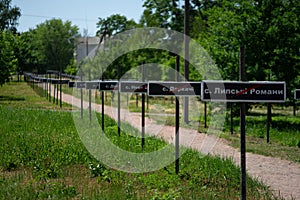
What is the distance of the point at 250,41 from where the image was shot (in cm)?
1764

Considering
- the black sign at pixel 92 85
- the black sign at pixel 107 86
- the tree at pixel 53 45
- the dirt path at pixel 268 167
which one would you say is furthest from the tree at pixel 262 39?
the tree at pixel 53 45

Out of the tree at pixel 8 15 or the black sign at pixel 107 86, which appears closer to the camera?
the black sign at pixel 107 86

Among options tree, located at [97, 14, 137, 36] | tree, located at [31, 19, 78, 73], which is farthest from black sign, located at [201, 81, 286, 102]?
tree, located at [31, 19, 78, 73]

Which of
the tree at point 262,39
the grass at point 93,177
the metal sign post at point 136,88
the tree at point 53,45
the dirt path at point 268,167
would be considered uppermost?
the tree at point 53,45

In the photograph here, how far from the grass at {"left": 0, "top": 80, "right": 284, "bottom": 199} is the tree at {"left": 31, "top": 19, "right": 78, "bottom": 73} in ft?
223

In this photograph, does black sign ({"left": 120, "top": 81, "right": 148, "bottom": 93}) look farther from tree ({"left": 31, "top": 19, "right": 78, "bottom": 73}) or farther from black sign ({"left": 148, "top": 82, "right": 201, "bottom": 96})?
tree ({"left": 31, "top": 19, "right": 78, "bottom": 73})

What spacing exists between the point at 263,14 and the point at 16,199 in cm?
1369

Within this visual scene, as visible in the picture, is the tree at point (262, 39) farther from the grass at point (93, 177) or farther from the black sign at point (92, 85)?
the grass at point (93, 177)

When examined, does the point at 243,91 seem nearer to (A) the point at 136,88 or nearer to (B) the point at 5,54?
(A) the point at 136,88

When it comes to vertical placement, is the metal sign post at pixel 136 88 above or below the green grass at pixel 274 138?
above

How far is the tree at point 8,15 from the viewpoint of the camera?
53812 mm

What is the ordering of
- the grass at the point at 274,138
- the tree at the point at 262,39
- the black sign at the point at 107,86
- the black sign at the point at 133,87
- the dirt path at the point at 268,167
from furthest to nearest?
the tree at the point at 262,39
the black sign at the point at 107,86
the grass at the point at 274,138
the black sign at the point at 133,87
the dirt path at the point at 268,167

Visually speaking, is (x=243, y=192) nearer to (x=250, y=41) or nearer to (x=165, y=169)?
(x=165, y=169)

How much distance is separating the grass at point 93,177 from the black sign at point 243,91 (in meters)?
1.53
